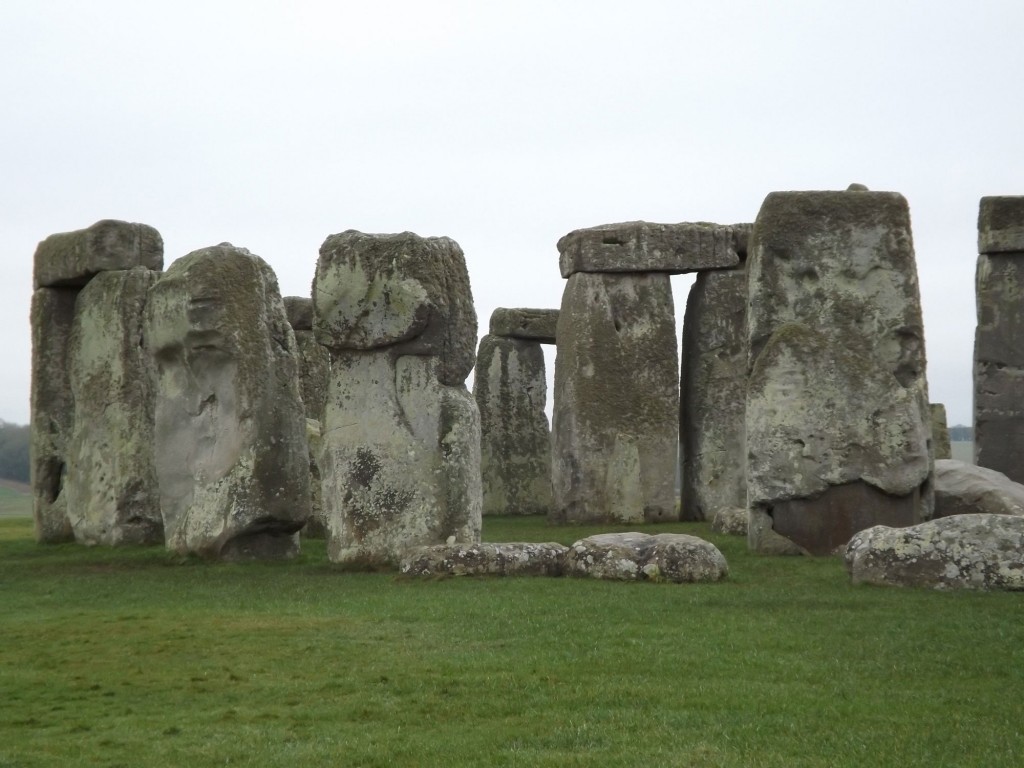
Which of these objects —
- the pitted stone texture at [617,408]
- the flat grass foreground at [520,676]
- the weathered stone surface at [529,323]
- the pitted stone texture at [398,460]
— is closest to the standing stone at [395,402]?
the pitted stone texture at [398,460]

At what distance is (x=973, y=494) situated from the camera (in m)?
16.5

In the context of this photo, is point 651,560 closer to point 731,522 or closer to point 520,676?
point 520,676

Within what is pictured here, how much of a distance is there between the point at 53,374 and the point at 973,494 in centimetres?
1152

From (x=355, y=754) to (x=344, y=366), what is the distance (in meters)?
8.02

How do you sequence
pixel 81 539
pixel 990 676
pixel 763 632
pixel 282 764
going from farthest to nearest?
1. pixel 81 539
2. pixel 763 632
3. pixel 990 676
4. pixel 282 764

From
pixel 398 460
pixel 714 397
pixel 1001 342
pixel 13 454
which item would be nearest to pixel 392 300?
pixel 398 460

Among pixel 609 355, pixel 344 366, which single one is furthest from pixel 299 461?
pixel 609 355

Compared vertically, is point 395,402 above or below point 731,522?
above

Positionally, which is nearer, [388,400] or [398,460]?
[398,460]

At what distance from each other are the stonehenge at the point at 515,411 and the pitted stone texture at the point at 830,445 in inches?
493

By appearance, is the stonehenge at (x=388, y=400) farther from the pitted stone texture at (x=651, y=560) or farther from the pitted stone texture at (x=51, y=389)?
the pitted stone texture at (x=51, y=389)

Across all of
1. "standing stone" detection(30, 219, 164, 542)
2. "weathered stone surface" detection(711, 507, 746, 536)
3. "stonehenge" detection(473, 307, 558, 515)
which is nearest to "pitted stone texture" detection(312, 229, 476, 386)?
"weathered stone surface" detection(711, 507, 746, 536)

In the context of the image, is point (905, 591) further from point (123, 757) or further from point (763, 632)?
point (123, 757)

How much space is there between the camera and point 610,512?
2327cm
